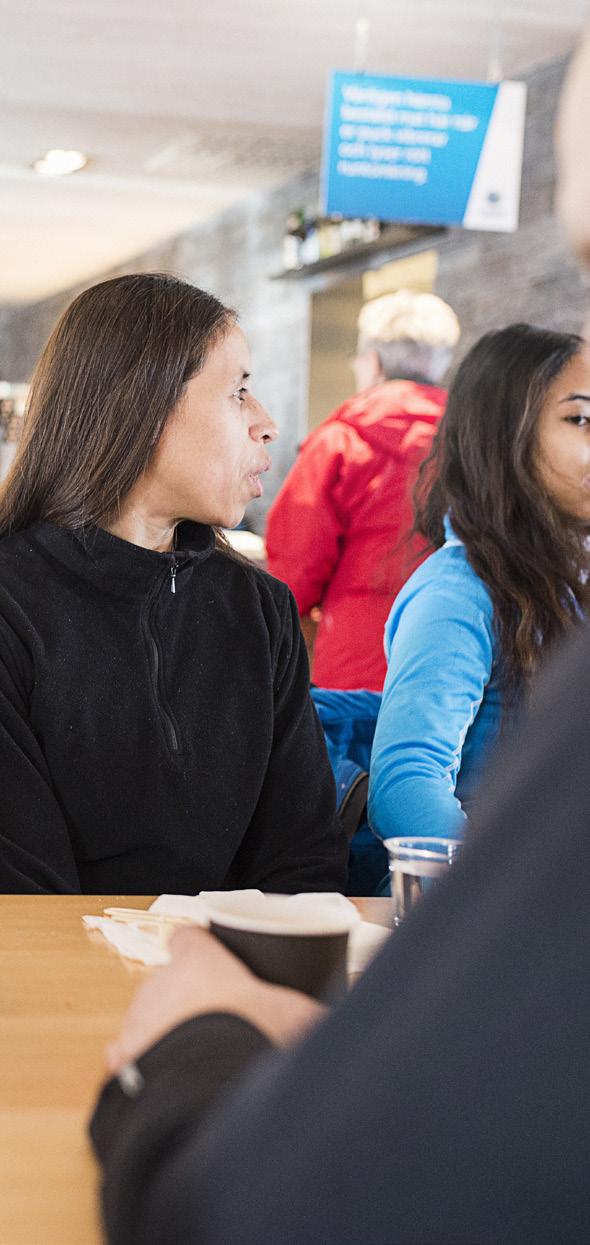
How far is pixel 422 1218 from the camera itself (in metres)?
0.41

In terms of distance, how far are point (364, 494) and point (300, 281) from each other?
439 centimetres

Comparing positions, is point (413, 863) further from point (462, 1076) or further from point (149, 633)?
point (149, 633)

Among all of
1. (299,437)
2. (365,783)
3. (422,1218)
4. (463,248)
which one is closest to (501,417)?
(365,783)

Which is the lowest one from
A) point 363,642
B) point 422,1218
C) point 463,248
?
point 363,642

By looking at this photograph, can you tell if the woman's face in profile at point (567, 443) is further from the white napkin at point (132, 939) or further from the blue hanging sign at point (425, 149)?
the blue hanging sign at point (425, 149)

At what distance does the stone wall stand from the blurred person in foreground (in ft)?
8.89

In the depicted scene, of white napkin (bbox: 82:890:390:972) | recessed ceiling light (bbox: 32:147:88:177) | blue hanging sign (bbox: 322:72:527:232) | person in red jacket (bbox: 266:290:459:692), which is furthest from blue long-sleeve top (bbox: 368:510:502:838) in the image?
recessed ceiling light (bbox: 32:147:88:177)

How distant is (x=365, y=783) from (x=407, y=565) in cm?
66

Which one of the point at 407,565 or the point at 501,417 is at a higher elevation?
the point at 501,417

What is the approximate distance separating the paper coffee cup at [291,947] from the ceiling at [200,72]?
463cm

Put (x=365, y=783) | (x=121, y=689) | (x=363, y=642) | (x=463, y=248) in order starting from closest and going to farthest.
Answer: (x=121, y=689) < (x=365, y=783) < (x=363, y=642) < (x=463, y=248)

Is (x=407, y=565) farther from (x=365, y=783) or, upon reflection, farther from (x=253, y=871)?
(x=253, y=871)

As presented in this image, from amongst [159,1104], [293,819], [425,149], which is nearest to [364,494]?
[293,819]

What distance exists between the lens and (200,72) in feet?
18.7
